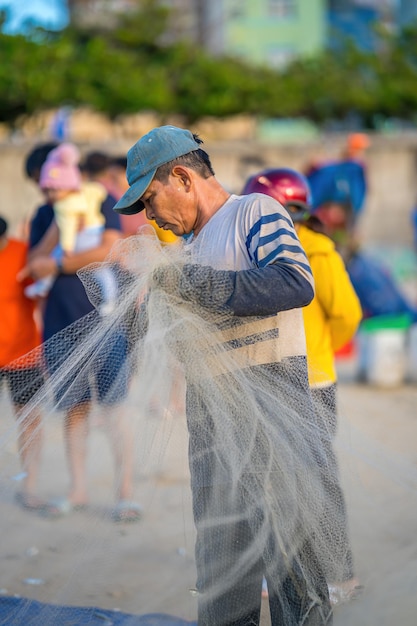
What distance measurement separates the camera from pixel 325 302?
12.6 feet

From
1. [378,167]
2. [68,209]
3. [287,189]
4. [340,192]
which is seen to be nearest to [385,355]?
[340,192]

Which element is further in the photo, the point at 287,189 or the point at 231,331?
the point at 287,189

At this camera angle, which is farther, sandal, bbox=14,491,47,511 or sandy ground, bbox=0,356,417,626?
sandal, bbox=14,491,47,511

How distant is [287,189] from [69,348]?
134 cm

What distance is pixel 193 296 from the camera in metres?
2.62

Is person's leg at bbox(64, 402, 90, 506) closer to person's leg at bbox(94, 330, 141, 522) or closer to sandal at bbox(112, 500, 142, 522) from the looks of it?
person's leg at bbox(94, 330, 141, 522)

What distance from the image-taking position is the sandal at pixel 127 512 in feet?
10.2

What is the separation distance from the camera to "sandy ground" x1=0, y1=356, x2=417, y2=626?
3061mm

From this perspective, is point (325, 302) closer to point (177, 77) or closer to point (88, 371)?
point (88, 371)

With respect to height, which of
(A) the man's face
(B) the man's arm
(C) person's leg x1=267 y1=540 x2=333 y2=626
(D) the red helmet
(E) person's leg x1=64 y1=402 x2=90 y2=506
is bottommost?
(C) person's leg x1=267 y1=540 x2=333 y2=626

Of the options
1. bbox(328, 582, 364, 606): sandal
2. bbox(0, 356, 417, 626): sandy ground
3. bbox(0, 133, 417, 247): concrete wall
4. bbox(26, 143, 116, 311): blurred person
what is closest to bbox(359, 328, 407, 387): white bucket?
bbox(0, 356, 417, 626): sandy ground

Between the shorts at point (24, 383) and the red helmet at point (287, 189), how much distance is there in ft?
4.17

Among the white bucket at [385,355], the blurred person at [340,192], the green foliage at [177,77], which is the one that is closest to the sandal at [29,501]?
the white bucket at [385,355]

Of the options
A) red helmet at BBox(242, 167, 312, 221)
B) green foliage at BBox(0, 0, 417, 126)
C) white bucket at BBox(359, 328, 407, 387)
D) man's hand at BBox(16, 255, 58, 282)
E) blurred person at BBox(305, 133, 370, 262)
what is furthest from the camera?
green foliage at BBox(0, 0, 417, 126)
